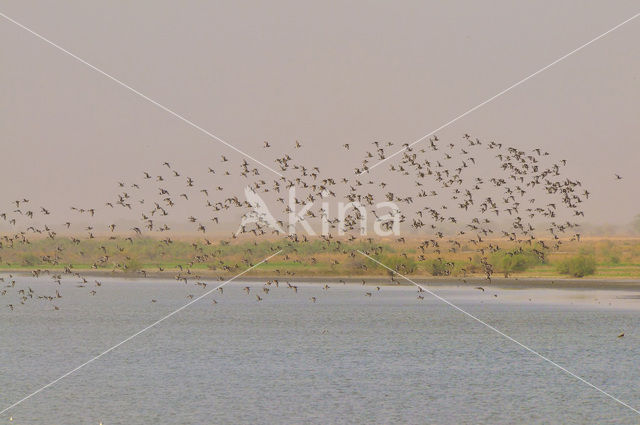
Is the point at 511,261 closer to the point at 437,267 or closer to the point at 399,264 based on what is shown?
the point at 437,267

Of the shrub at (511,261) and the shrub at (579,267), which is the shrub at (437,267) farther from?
the shrub at (579,267)

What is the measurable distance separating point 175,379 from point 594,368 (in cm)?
1493

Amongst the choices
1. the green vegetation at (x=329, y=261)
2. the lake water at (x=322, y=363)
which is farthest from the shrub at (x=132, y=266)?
the lake water at (x=322, y=363)

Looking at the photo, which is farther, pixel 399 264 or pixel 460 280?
pixel 399 264

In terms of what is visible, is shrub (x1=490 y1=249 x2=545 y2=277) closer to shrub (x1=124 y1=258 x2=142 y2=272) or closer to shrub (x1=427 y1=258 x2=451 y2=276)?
shrub (x1=427 y1=258 x2=451 y2=276)

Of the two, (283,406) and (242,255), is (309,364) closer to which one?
(283,406)

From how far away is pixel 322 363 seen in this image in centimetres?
3925

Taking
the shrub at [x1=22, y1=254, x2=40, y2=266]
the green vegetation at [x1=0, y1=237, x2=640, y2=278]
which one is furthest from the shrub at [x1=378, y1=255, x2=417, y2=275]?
the shrub at [x1=22, y1=254, x2=40, y2=266]

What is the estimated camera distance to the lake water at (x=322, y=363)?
28.4 m

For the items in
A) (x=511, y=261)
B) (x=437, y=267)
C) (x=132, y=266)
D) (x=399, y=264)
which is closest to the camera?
(x=511, y=261)

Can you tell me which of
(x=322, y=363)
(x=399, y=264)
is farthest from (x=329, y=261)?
(x=322, y=363)

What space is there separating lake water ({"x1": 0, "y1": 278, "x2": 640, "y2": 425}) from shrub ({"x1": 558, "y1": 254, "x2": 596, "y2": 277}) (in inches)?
1302

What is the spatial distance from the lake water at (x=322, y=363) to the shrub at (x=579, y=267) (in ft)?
109

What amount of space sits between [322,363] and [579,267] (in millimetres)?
69785
